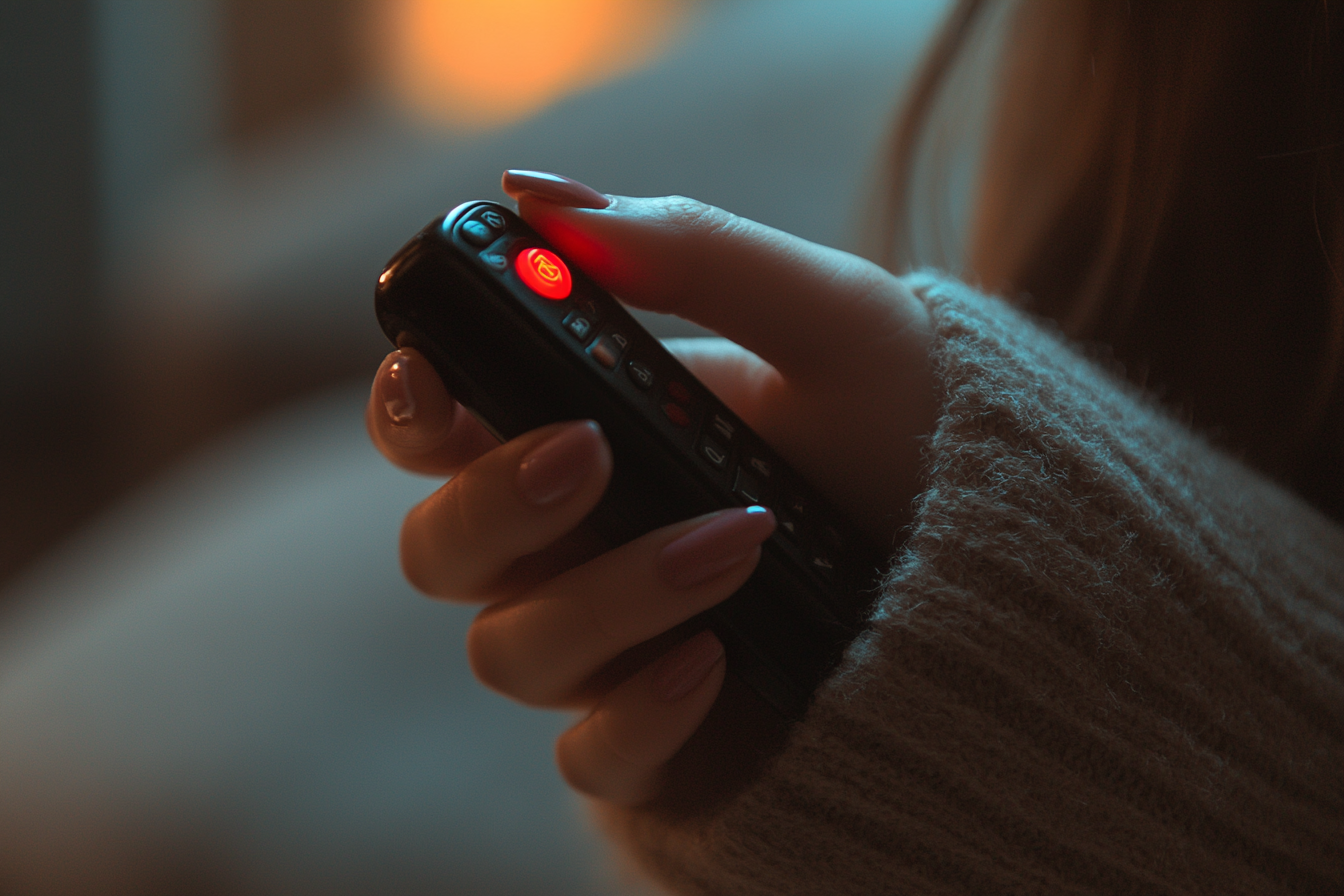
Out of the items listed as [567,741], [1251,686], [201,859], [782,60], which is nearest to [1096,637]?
[1251,686]

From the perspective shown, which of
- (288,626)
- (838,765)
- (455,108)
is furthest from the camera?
(455,108)

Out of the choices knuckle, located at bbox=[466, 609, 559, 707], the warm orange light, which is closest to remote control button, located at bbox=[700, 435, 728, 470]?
knuckle, located at bbox=[466, 609, 559, 707]

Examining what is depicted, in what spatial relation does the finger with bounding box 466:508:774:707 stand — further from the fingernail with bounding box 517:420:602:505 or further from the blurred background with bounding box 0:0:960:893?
the blurred background with bounding box 0:0:960:893

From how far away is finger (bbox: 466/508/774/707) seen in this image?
0.87 ft

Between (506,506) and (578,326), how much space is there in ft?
0.21

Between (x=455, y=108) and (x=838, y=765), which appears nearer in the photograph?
(x=838, y=765)

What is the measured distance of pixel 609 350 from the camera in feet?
0.89

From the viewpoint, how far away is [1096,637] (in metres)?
0.28

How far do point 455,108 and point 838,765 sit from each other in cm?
80

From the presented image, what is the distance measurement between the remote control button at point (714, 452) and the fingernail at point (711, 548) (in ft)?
0.07

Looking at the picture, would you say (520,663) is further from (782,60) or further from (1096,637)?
(782,60)

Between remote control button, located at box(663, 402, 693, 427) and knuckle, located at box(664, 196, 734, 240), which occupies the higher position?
knuckle, located at box(664, 196, 734, 240)

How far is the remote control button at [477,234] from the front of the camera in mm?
258

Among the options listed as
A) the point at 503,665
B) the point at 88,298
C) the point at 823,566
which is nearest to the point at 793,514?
the point at 823,566
